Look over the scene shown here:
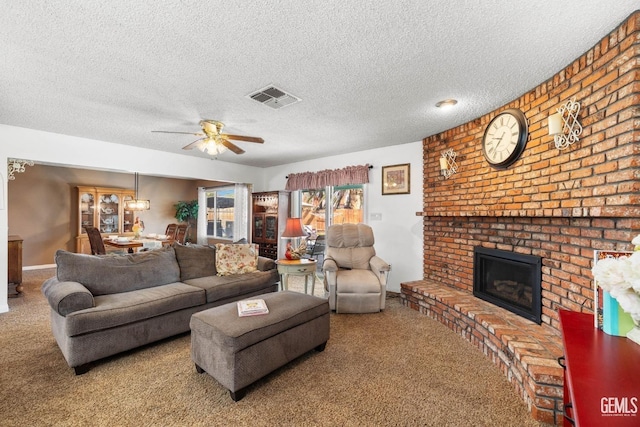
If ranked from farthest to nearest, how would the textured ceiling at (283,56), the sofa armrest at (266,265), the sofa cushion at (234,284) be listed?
the sofa armrest at (266,265)
the sofa cushion at (234,284)
the textured ceiling at (283,56)

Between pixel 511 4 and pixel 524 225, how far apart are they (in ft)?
6.16

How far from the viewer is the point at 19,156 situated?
11.8 ft

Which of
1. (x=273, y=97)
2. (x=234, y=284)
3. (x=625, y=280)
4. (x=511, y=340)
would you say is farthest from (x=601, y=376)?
(x=234, y=284)

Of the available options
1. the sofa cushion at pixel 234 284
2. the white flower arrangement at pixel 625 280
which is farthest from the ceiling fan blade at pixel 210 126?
the white flower arrangement at pixel 625 280

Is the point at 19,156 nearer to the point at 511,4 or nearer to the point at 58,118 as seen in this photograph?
the point at 58,118

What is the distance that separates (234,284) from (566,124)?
3323mm

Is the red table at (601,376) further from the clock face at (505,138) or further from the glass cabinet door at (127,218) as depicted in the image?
the glass cabinet door at (127,218)

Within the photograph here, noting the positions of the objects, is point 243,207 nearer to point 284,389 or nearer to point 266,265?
point 266,265

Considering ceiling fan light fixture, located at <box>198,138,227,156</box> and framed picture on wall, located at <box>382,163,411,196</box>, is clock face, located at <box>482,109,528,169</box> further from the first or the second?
ceiling fan light fixture, located at <box>198,138,227,156</box>

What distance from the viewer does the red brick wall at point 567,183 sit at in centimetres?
167

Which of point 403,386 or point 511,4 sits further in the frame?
point 403,386

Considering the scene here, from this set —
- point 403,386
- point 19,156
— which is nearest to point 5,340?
point 19,156

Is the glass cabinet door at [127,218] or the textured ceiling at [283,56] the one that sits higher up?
the textured ceiling at [283,56]

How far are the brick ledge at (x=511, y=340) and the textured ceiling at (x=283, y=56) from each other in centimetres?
197
